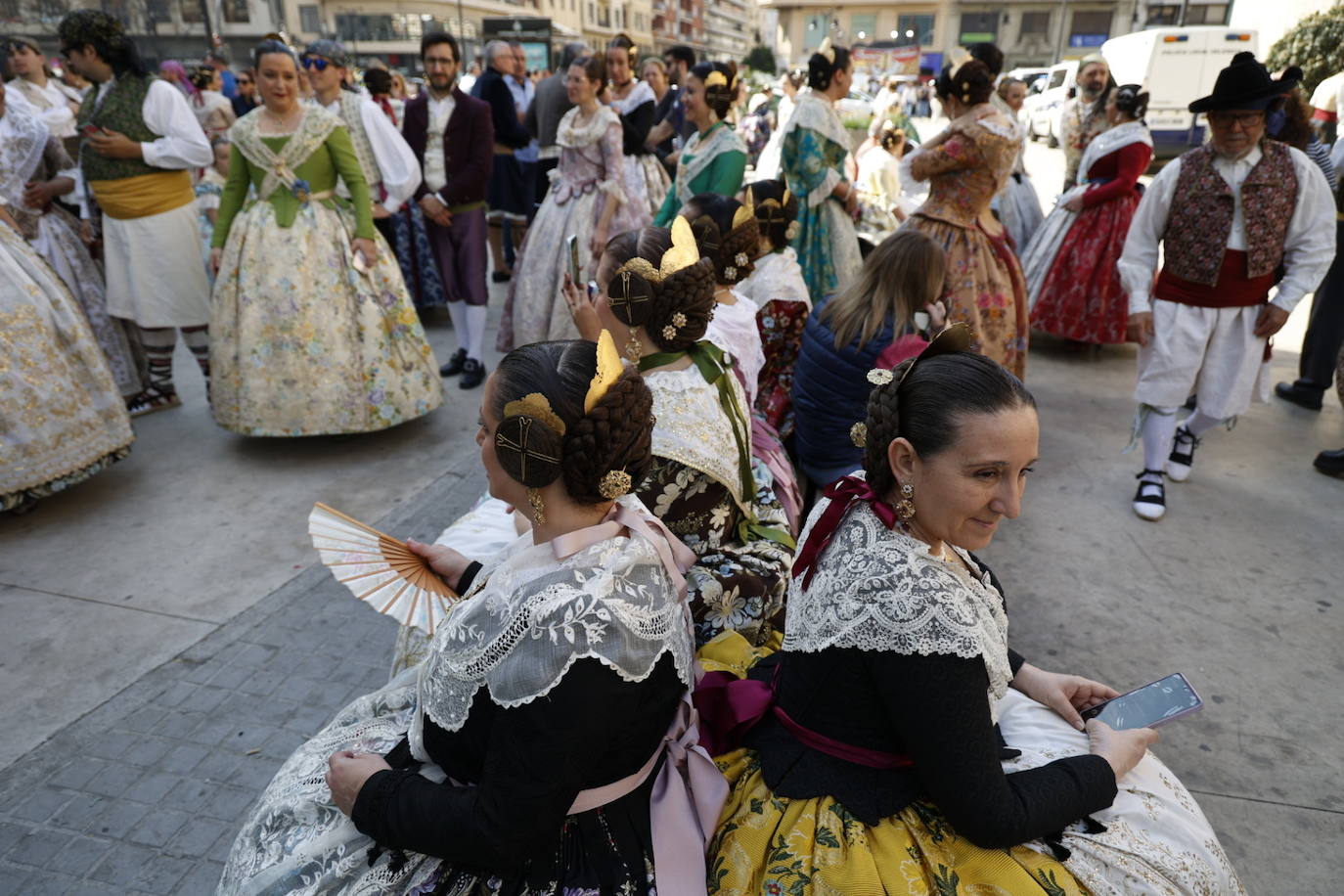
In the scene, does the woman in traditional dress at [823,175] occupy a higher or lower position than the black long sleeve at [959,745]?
higher

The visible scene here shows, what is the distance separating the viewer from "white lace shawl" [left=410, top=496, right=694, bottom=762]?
4.12ft

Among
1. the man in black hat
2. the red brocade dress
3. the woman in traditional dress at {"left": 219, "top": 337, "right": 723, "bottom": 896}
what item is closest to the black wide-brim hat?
the man in black hat

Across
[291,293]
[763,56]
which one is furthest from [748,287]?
[763,56]

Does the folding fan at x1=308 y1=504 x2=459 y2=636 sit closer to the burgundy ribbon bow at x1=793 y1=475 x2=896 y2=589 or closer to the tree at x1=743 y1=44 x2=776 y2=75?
the burgundy ribbon bow at x1=793 y1=475 x2=896 y2=589

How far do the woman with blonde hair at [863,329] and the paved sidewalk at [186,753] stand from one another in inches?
75.6

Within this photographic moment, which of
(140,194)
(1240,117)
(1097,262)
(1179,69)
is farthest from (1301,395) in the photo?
(1179,69)

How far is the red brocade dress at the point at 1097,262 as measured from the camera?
5684 millimetres

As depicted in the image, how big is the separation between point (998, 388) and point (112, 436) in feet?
13.9

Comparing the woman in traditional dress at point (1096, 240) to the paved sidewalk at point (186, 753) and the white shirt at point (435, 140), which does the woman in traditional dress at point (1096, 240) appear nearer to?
the white shirt at point (435, 140)

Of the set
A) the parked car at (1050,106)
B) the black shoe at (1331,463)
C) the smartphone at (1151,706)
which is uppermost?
the parked car at (1050,106)

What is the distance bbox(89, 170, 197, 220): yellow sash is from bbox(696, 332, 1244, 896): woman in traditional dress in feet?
15.6

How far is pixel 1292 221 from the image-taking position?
367 centimetres

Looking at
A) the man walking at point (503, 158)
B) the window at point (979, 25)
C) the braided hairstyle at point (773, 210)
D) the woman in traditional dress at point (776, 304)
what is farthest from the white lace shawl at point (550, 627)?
the window at point (979, 25)

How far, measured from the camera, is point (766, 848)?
4.72ft
